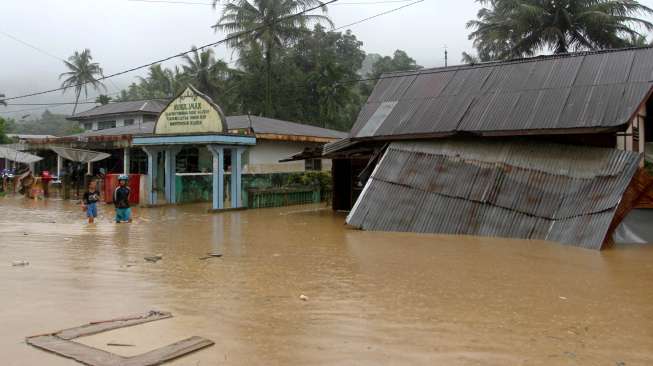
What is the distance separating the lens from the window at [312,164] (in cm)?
3016

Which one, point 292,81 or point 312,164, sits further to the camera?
point 292,81

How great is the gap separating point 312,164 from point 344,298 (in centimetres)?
2356

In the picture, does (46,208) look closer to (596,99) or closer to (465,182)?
(465,182)

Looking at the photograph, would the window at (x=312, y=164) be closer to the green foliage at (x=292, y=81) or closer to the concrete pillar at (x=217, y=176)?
the concrete pillar at (x=217, y=176)

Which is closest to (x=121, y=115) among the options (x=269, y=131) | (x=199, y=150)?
(x=199, y=150)

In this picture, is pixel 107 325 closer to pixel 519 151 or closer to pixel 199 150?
pixel 519 151

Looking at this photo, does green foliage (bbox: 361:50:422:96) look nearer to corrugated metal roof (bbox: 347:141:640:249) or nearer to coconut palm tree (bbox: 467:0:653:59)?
coconut palm tree (bbox: 467:0:653:59)

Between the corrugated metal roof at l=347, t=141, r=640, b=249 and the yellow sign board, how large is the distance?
277 inches

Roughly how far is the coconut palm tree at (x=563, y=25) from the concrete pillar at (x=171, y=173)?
19936 mm

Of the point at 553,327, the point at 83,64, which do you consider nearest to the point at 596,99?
the point at 553,327

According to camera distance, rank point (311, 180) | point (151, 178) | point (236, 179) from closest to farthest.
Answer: point (236, 179) → point (151, 178) → point (311, 180)

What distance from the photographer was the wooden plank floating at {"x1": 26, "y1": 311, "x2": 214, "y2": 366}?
4.70 metres

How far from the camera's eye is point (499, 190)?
14102 millimetres

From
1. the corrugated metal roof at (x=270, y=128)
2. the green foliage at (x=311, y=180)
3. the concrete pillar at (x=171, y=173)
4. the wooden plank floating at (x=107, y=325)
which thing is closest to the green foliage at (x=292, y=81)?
the corrugated metal roof at (x=270, y=128)
